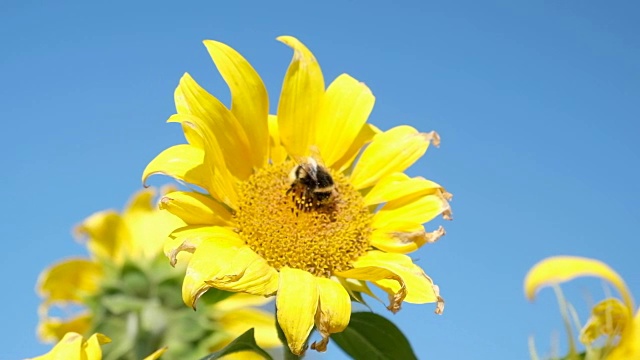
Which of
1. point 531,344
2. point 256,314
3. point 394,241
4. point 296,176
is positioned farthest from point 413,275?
point 256,314

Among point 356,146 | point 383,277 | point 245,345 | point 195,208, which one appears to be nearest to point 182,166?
point 195,208

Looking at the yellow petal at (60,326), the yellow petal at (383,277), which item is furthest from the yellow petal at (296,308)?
the yellow petal at (60,326)

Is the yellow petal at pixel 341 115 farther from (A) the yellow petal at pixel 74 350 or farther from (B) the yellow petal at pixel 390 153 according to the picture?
(A) the yellow petal at pixel 74 350

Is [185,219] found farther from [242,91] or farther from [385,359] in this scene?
[385,359]

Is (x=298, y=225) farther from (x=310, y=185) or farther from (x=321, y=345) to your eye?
(x=321, y=345)

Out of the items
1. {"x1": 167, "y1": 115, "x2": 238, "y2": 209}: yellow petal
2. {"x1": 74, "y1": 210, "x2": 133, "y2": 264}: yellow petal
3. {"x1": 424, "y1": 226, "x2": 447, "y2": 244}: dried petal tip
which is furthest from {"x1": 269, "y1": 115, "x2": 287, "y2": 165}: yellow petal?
{"x1": 74, "y1": 210, "x2": 133, "y2": 264}: yellow petal
